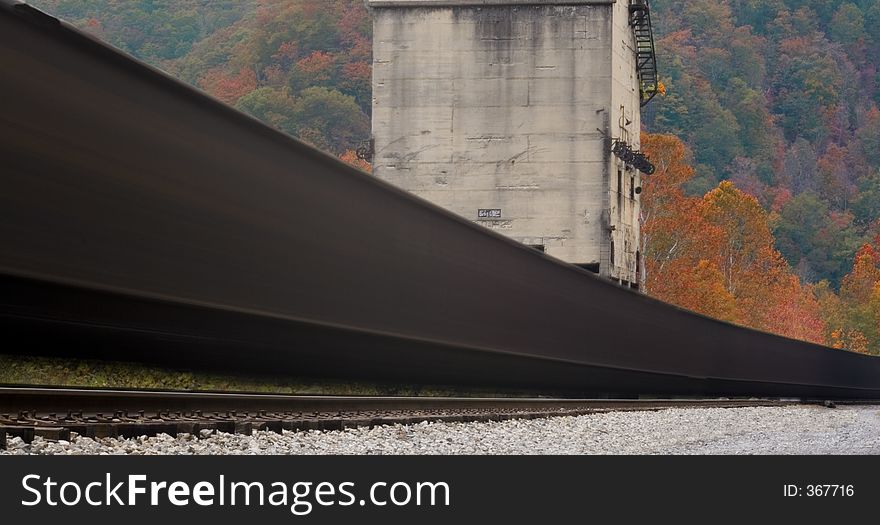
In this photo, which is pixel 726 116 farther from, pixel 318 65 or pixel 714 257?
pixel 714 257

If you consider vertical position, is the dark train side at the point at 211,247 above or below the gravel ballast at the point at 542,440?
above

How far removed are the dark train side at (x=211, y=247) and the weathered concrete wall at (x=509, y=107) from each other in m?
15.3

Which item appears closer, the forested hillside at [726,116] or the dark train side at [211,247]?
the dark train side at [211,247]

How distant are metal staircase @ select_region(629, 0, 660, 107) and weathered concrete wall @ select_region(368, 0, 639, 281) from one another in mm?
2886

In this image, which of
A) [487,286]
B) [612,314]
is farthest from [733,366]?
[487,286]

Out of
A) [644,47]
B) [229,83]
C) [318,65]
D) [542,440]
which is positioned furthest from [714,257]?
[542,440]

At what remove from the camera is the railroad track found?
21.9ft

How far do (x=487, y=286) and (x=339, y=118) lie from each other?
84017 mm

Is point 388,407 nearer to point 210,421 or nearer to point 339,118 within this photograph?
point 210,421

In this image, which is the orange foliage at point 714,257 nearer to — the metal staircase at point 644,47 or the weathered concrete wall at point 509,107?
the metal staircase at point 644,47

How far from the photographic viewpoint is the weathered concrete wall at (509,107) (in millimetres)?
32438

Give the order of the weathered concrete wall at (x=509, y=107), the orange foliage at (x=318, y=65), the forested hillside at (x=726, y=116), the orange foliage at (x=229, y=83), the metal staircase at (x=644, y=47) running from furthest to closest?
1. the orange foliage at (x=318, y=65)
2. the orange foliage at (x=229, y=83)
3. the forested hillside at (x=726, y=116)
4. the metal staircase at (x=644, y=47)
5. the weathered concrete wall at (x=509, y=107)

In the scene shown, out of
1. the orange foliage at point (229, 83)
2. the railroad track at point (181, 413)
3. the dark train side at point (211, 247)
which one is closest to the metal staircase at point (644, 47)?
the dark train side at point (211, 247)

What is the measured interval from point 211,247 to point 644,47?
1142 inches
